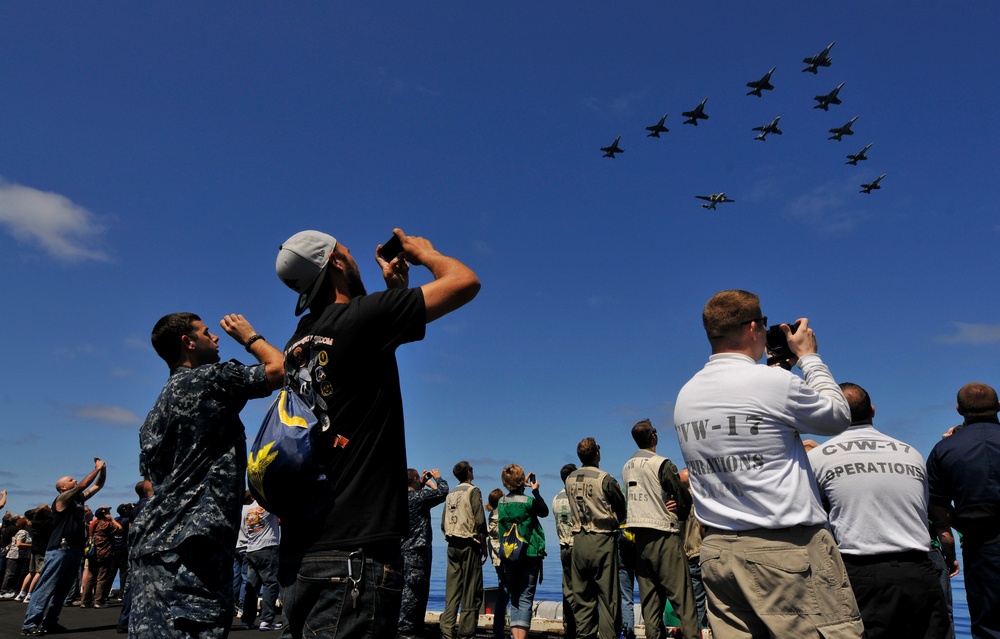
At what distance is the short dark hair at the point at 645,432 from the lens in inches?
320

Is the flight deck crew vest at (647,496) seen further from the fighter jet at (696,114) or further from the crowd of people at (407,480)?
the fighter jet at (696,114)

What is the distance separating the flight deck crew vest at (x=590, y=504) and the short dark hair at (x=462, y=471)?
2.11 meters

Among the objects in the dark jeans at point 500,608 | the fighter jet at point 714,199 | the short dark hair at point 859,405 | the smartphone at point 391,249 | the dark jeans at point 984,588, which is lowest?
the dark jeans at point 500,608

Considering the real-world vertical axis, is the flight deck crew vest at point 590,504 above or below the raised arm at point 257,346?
below

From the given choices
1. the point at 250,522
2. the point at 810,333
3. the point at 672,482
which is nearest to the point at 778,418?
the point at 810,333

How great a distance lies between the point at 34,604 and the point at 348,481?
9816 millimetres

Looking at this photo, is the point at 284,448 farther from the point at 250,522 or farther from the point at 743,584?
the point at 250,522

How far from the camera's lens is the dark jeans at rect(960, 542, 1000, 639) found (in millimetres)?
4590

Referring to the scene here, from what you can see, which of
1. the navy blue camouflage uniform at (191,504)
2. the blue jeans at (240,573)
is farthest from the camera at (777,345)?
the blue jeans at (240,573)

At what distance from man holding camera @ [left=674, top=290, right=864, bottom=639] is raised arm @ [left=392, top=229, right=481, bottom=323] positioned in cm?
120

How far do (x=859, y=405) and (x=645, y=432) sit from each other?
3.92m

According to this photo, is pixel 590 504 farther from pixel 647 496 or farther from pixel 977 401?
pixel 977 401

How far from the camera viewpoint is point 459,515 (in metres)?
9.55

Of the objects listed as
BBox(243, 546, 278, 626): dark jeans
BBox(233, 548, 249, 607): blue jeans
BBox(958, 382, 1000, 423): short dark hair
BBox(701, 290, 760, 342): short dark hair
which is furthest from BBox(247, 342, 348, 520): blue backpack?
BBox(233, 548, 249, 607): blue jeans
